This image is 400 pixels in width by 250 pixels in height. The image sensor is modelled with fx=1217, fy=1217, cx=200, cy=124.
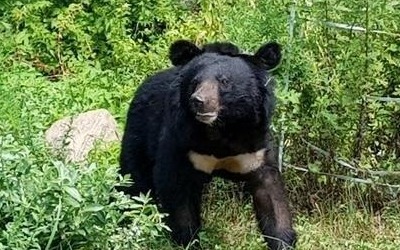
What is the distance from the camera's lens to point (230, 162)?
5.91 meters

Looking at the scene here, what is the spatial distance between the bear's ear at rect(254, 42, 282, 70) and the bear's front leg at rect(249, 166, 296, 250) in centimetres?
51

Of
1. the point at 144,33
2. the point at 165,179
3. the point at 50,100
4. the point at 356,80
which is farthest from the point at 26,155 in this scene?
the point at 144,33

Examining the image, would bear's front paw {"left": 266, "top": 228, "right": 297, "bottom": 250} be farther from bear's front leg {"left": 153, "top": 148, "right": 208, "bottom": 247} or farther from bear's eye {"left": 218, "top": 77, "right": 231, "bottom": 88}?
bear's eye {"left": 218, "top": 77, "right": 231, "bottom": 88}

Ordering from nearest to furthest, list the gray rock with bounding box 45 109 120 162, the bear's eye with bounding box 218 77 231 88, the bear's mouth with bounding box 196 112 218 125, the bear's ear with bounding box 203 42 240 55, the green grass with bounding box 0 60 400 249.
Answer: the green grass with bounding box 0 60 400 249 < the bear's mouth with bounding box 196 112 218 125 < the bear's eye with bounding box 218 77 231 88 < the bear's ear with bounding box 203 42 240 55 < the gray rock with bounding box 45 109 120 162

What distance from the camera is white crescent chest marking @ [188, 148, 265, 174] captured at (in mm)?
5902

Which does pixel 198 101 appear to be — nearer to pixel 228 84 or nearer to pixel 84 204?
pixel 228 84

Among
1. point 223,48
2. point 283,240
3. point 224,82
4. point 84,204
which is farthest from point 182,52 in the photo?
point 84,204

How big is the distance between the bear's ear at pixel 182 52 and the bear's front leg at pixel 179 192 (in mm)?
479

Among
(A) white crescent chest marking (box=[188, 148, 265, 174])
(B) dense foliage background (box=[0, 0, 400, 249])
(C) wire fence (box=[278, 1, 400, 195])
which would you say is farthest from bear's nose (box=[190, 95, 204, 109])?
(C) wire fence (box=[278, 1, 400, 195])

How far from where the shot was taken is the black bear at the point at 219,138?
577cm

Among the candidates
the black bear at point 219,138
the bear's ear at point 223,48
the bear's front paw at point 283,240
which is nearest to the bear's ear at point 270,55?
the black bear at point 219,138

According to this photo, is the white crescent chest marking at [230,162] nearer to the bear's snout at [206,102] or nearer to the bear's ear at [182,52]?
the bear's snout at [206,102]

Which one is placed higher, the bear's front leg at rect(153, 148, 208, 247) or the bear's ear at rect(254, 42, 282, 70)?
the bear's ear at rect(254, 42, 282, 70)

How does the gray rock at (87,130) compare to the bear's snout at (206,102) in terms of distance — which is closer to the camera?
the bear's snout at (206,102)
